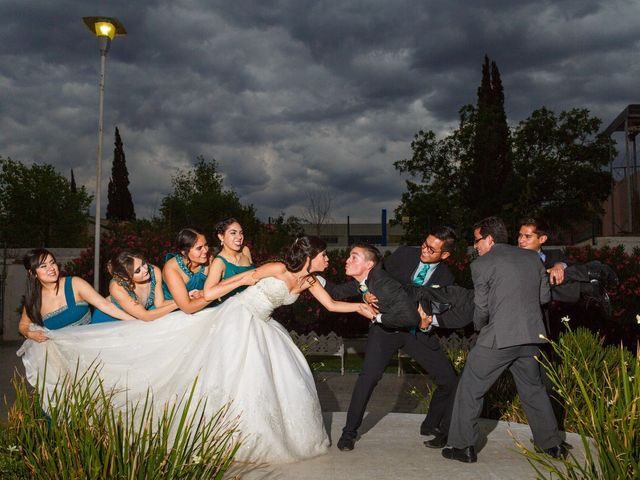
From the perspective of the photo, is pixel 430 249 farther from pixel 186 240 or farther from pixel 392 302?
pixel 186 240

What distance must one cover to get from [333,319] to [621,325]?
644cm

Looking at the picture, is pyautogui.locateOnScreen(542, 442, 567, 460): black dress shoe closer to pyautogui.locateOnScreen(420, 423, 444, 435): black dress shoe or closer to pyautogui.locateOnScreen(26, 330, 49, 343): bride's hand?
pyautogui.locateOnScreen(420, 423, 444, 435): black dress shoe

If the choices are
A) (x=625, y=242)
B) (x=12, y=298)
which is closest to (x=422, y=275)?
(x=625, y=242)

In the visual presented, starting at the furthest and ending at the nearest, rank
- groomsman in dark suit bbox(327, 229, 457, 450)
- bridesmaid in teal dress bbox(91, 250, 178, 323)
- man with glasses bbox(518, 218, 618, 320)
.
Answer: man with glasses bbox(518, 218, 618, 320)
bridesmaid in teal dress bbox(91, 250, 178, 323)
groomsman in dark suit bbox(327, 229, 457, 450)

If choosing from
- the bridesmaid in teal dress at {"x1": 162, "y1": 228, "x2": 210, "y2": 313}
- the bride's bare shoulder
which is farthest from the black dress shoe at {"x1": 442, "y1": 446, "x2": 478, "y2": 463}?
the bridesmaid in teal dress at {"x1": 162, "y1": 228, "x2": 210, "y2": 313}

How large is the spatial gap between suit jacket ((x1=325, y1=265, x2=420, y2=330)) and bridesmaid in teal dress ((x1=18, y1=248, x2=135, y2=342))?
2298mm

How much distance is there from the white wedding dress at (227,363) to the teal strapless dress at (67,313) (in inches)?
6.3

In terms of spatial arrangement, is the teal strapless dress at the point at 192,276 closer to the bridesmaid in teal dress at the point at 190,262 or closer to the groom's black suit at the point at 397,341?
the bridesmaid in teal dress at the point at 190,262

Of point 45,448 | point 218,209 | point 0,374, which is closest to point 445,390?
point 45,448

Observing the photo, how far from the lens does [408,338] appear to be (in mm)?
6023

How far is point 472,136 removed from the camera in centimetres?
3775

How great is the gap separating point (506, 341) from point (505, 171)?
32.7 metres

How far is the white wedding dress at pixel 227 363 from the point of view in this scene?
516cm

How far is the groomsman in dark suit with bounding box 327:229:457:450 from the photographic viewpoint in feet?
19.1
